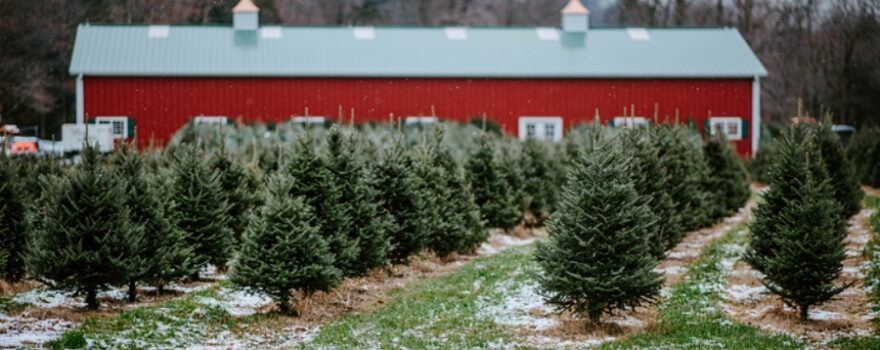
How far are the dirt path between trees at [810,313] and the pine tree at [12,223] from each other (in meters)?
12.0

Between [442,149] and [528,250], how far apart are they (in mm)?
3053

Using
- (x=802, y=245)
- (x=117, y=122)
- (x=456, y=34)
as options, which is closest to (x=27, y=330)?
(x=802, y=245)

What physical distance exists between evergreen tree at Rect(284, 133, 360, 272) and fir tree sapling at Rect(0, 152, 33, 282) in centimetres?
503

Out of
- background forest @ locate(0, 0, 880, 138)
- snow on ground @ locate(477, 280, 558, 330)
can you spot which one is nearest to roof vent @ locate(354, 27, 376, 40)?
background forest @ locate(0, 0, 880, 138)

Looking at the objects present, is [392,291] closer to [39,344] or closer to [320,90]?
[39,344]

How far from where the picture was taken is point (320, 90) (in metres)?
42.8

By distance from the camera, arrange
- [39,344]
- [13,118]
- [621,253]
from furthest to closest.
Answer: [13,118] < [621,253] < [39,344]

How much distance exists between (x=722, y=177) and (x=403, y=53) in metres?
21.1

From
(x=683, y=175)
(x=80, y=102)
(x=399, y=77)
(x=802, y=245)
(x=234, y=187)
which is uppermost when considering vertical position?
Answer: (x=399, y=77)

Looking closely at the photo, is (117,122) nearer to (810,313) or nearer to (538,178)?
(538,178)

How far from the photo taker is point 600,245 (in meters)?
12.8

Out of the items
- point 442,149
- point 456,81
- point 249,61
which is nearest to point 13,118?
point 249,61

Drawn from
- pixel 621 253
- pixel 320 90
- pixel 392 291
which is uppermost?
pixel 320 90

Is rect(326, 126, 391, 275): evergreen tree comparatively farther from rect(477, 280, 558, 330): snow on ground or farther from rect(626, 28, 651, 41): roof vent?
rect(626, 28, 651, 41): roof vent
